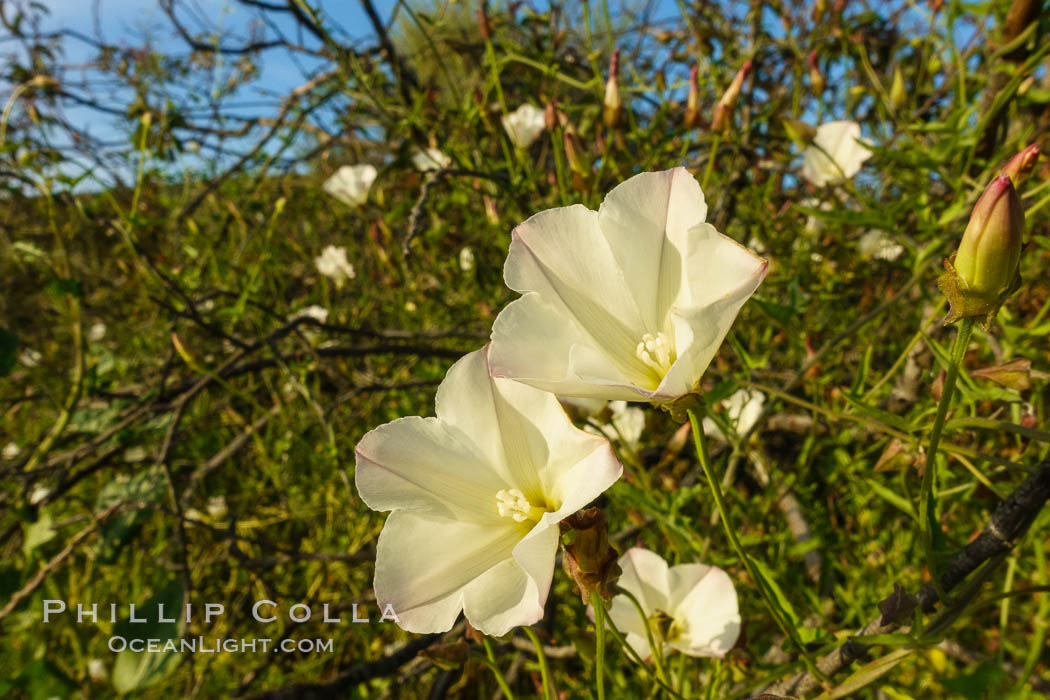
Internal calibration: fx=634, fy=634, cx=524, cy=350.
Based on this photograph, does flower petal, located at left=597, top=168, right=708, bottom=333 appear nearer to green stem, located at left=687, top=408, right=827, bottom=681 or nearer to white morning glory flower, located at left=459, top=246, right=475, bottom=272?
green stem, located at left=687, top=408, right=827, bottom=681

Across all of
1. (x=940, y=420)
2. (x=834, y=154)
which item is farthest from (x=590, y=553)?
→ (x=834, y=154)

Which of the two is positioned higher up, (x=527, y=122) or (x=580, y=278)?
(x=527, y=122)

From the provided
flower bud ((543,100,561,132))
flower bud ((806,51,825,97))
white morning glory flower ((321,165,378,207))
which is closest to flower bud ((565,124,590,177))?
flower bud ((543,100,561,132))

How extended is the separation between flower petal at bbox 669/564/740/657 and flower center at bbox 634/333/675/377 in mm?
377

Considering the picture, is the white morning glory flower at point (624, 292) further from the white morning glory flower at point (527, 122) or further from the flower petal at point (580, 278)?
the white morning glory flower at point (527, 122)

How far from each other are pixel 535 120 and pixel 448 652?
1534 millimetres

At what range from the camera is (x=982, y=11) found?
99cm

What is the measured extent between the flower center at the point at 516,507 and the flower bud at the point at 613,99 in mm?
837

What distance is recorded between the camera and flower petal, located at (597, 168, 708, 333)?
55 cm

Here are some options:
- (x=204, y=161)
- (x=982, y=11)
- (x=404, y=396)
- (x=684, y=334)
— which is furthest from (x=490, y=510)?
(x=204, y=161)

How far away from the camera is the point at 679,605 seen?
0.91 m

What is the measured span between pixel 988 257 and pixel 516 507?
0.44 meters

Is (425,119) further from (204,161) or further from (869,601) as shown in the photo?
(869,601)

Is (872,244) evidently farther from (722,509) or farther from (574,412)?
(722,509)
